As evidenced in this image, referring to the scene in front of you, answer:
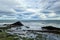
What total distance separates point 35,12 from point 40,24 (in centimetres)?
30

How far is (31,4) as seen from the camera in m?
3.11

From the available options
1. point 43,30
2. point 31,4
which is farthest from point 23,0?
point 43,30

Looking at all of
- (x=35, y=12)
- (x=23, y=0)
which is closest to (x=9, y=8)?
(x=23, y=0)

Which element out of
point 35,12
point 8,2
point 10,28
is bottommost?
point 10,28

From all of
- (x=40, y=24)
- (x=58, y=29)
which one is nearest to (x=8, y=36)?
(x=40, y=24)

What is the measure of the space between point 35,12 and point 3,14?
2.47 feet

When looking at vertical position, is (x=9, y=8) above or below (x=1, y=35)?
above

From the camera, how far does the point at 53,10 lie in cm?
316

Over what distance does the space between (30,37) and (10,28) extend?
543 mm

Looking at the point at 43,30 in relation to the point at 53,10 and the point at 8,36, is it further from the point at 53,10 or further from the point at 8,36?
the point at 8,36

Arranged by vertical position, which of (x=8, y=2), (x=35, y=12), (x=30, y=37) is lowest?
(x=30, y=37)

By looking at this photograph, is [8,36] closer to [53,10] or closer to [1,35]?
[1,35]

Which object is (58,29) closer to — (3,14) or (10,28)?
(10,28)

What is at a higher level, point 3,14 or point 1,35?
point 3,14
